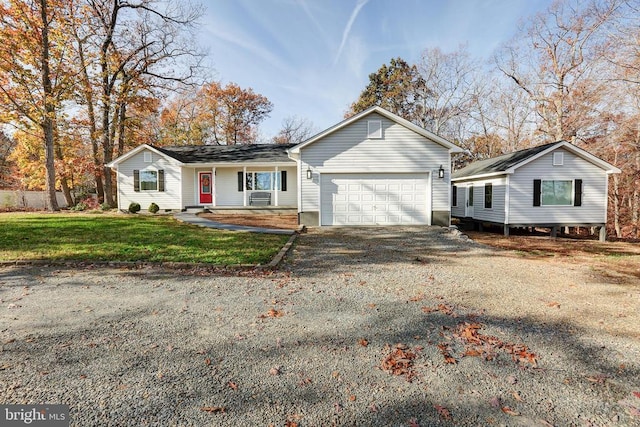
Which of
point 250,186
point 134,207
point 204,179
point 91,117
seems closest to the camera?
point 134,207

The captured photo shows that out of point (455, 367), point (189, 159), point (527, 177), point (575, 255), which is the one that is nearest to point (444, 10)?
point (527, 177)

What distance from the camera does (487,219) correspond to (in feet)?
51.5

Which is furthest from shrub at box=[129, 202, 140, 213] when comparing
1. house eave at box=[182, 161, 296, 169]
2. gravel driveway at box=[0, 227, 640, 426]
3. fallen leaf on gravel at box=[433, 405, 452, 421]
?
fallen leaf on gravel at box=[433, 405, 452, 421]

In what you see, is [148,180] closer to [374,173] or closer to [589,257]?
[374,173]

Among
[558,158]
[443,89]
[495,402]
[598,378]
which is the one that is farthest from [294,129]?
[495,402]

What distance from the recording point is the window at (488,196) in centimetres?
1551

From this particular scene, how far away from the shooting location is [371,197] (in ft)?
43.6

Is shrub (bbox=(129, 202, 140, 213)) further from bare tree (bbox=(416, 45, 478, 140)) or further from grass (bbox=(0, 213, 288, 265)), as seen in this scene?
bare tree (bbox=(416, 45, 478, 140))

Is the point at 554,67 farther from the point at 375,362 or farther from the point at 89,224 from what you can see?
the point at 89,224

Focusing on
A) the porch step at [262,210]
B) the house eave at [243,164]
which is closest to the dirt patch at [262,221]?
the porch step at [262,210]

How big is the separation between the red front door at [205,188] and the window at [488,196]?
15414mm

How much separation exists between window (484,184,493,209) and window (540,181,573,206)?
6.73ft

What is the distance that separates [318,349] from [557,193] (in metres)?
15.4

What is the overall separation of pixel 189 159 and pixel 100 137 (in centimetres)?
817
